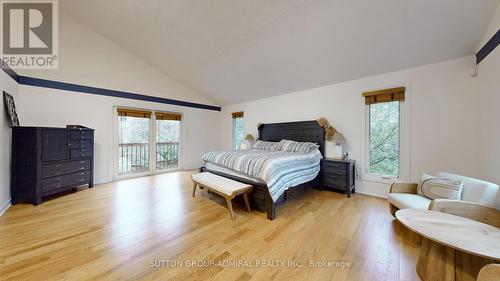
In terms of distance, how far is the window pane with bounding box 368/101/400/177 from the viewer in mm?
3357

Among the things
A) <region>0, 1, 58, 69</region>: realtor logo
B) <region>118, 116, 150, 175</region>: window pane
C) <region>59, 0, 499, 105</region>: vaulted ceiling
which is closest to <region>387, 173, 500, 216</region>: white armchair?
<region>59, 0, 499, 105</region>: vaulted ceiling

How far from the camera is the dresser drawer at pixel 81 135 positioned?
3.56 m

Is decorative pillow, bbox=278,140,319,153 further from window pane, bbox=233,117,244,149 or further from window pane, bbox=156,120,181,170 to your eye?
window pane, bbox=156,120,181,170

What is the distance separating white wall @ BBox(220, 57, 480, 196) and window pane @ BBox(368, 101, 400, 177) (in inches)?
7.7

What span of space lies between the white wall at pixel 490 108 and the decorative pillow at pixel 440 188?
0.55 meters

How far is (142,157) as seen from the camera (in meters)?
5.27

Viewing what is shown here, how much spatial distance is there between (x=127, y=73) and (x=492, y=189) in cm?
688

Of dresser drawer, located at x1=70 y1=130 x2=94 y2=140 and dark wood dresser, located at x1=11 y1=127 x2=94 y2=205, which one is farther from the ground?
dresser drawer, located at x1=70 y1=130 x2=94 y2=140

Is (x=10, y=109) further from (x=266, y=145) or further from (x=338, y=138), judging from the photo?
(x=338, y=138)

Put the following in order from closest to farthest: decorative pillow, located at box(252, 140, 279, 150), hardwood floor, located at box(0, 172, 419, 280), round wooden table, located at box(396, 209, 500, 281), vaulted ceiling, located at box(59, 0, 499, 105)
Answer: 1. round wooden table, located at box(396, 209, 500, 281)
2. hardwood floor, located at box(0, 172, 419, 280)
3. vaulted ceiling, located at box(59, 0, 499, 105)
4. decorative pillow, located at box(252, 140, 279, 150)

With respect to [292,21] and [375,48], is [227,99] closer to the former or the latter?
[292,21]

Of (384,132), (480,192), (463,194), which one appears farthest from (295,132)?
(480,192)

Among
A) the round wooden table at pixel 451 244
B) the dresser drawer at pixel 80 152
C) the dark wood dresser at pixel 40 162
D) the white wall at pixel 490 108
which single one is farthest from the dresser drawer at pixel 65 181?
the white wall at pixel 490 108

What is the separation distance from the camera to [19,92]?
3.46 metres
